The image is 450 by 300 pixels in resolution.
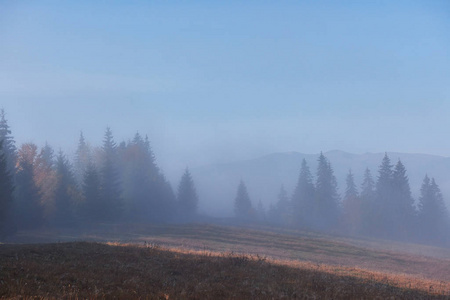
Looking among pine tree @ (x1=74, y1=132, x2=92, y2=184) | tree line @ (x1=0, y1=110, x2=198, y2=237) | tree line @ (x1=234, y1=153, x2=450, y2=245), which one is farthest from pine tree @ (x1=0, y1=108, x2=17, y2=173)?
tree line @ (x1=234, y1=153, x2=450, y2=245)

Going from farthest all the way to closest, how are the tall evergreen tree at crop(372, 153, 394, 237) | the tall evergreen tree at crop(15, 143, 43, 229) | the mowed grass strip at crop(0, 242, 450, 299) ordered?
the tall evergreen tree at crop(372, 153, 394, 237)
the tall evergreen tree at crop(15, 143, 43, 229)
the mowed grass strip at crop(0, 242, 450, 299)

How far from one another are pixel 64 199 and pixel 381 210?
61571 millimetres

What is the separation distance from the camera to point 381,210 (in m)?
74.0

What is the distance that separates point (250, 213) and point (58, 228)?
191ft

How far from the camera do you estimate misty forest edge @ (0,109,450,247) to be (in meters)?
50.0

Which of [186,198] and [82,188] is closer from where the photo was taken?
[82,188]

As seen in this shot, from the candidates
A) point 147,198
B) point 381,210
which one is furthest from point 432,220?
point 147,198

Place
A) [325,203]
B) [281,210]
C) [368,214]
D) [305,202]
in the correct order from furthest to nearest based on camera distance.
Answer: [281,210] → [305,202] → [325,203] → [368,214]

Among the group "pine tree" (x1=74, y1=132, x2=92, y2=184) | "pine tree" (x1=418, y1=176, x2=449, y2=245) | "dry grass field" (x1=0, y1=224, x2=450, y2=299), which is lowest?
"pine tree" (x1=418, y1=176, x2=449, y2=245)

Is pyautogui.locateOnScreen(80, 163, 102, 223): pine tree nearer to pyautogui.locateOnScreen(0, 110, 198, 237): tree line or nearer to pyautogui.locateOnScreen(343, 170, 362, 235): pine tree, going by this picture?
pyautogui.locateOnScreen(0, 110, 198, 237): tree line

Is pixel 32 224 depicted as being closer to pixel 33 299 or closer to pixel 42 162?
pixel 42 162

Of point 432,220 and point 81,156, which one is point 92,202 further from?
point 432,220

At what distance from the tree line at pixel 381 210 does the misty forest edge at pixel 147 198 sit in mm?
189

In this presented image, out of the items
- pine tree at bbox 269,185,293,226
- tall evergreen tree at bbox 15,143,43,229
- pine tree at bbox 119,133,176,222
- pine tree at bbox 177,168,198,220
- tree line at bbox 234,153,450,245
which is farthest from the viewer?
pine tree at bbox 269,185,293,226
